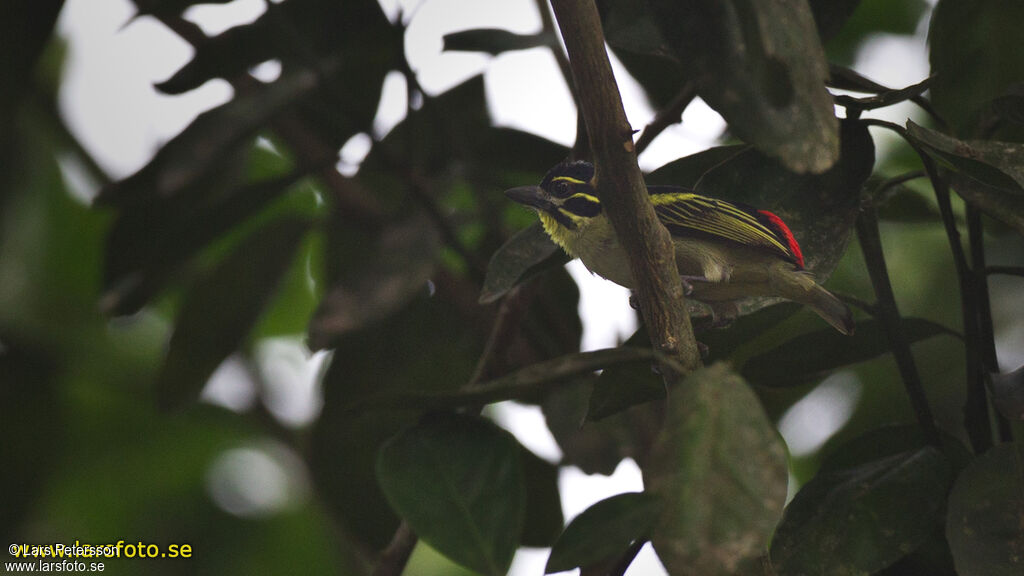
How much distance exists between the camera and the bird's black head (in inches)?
68.3

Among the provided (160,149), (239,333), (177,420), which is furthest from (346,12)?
(177,420)

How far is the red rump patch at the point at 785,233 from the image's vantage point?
4.87ft

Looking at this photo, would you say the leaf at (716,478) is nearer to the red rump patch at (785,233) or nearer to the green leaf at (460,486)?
the green leaf at (460,486)

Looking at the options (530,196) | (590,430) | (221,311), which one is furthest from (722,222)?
(221,311)

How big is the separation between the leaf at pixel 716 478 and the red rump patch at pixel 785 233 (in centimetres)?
59

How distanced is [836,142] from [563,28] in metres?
0.35

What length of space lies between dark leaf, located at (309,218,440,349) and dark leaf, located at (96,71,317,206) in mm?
336

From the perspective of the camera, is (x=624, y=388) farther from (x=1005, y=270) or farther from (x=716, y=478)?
(x=1005, y=270)

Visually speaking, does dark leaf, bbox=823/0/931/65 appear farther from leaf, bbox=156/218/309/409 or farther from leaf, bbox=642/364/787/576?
leaf, bbox=642/364/787/576

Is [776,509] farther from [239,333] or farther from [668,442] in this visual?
[239,333]

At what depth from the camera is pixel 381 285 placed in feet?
5.84

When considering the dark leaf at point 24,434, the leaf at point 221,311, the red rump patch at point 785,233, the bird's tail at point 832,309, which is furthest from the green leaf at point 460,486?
the dark leaf at point 24,434

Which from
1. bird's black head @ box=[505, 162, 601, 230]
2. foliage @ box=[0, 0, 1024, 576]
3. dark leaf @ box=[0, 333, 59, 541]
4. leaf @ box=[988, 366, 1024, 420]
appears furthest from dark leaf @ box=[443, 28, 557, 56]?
dark leaf @ box=[0, 333, 59, 541]

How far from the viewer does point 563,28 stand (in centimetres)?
109
